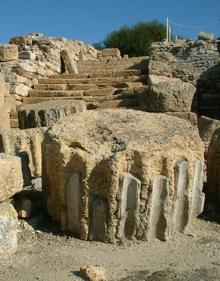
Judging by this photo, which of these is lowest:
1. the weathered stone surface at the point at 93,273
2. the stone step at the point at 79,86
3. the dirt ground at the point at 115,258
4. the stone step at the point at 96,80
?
the dirt ground at the point at 115,258

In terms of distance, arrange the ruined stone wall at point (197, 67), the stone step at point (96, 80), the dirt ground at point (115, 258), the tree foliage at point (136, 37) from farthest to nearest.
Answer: the tree foliage at point (136, 37), the stone step at point (96, 80), the ruined stone wall at point (197, 67), the dirt ground at point (115, 258)

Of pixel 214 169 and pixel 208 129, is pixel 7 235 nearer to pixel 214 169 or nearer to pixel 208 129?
pixel 214 169

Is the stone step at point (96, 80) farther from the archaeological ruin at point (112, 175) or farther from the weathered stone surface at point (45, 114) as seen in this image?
the archaeological ruin at point (112, 175)

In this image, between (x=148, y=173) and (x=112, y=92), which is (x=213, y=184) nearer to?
(x=148, y=173)

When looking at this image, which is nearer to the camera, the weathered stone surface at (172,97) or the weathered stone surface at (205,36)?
the weathered stone surface at (172,97)

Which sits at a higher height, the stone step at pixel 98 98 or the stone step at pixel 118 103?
the stone step at pixel 98 98

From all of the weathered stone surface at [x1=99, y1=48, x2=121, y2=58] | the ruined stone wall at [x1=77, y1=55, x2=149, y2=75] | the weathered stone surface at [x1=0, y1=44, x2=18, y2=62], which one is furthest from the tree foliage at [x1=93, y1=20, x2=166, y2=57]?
the weathered stone surface at [x1=0, y1=44, x2=18, y2=62]

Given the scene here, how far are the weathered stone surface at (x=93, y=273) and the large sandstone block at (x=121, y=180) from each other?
1.93 ft

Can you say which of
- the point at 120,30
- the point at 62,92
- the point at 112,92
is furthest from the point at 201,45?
the point at 120,30

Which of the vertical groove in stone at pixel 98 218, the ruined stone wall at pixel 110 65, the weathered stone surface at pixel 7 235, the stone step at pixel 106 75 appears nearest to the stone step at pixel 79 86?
the stone step at pixel 106 75

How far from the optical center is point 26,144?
552 cm

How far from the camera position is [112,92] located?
40.0 feet

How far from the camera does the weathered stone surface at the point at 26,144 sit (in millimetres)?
5453

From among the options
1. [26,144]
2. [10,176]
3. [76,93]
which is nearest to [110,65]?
[76,93]
